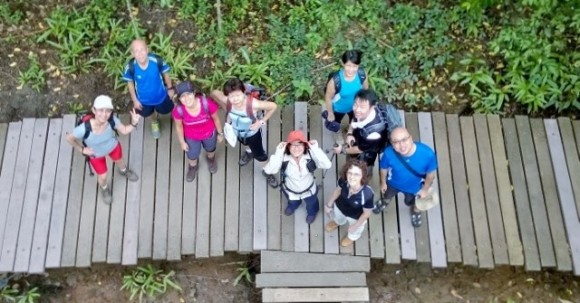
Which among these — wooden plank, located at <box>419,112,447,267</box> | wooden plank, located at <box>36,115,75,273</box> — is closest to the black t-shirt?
wooden plank, located at <box>419,112,447,267</box>

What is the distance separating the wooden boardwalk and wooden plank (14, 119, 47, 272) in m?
0.01

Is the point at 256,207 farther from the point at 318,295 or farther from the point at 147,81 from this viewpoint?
the point at 147,81

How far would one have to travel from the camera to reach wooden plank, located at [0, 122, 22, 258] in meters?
6.31

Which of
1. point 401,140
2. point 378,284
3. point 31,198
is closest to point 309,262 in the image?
point 378,284

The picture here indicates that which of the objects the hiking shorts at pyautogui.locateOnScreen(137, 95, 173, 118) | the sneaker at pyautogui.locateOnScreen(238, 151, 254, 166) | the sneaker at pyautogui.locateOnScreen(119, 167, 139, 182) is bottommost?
the sneaker at pyautogui.locateOnScreen(119, 167, 139, 182)

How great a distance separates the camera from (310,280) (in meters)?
6.03

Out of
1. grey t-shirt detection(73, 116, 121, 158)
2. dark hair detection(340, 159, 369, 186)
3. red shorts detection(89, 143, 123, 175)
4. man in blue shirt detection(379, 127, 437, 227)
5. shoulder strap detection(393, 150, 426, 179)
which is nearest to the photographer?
dark hair detection(340, 159, 369, 186)

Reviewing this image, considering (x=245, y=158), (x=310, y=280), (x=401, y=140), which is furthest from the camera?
(x=245, y=158)

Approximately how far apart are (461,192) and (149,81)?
3.67 metres

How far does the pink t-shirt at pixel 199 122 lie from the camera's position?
5556mm

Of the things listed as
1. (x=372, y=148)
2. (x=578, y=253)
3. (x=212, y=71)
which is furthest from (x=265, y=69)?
(x=578, y=253)

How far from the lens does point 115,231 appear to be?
20.4 feet

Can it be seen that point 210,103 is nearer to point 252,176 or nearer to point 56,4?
point 252,176

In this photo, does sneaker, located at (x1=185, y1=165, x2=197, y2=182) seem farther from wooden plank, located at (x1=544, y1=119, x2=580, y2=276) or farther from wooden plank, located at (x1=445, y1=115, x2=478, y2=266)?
wooden plank, located at (x1=544, y1=119, x2=580, y2=276)
